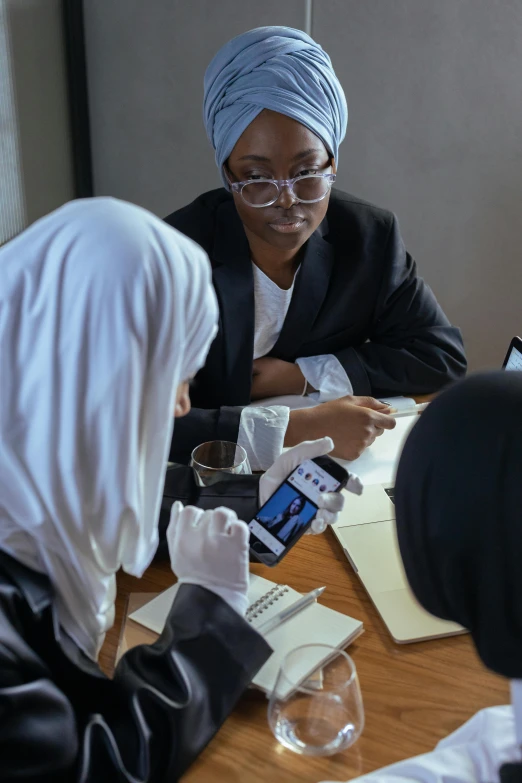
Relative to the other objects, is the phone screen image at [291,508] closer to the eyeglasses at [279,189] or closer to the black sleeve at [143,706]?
the black sleeve at [143,706]

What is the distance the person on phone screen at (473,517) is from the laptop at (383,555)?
6.5 inches

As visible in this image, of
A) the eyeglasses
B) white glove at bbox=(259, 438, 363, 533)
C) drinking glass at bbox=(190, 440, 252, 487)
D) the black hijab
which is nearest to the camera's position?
the black hijab

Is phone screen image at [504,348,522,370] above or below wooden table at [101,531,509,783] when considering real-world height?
above

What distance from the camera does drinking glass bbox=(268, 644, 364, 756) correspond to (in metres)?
0.75

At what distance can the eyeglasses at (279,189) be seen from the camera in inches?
54.7

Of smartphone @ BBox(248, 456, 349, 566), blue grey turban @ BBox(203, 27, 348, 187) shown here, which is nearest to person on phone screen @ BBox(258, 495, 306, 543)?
smartphone @ BBox(248, 456, 349, 566)

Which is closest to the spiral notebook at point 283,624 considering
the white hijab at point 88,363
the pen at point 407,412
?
the white hijab at point 88,363

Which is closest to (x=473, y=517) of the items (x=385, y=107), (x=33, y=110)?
(x=33, y=110)

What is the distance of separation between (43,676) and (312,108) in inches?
42.0

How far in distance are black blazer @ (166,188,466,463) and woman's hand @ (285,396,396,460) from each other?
0.68ft

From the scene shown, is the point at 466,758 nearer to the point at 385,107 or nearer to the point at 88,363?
the point at 88,363

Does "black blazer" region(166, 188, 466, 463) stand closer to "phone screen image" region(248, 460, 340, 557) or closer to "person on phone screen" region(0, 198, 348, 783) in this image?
"phone screen image" region(248, 460, 340, 557)

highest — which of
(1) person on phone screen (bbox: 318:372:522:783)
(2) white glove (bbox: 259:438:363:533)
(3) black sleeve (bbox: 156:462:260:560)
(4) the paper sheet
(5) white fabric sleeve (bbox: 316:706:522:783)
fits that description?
(1) person on phone screen (bbox: 318:372:522:783)

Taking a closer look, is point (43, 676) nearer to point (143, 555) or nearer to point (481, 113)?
point (143, 555)
